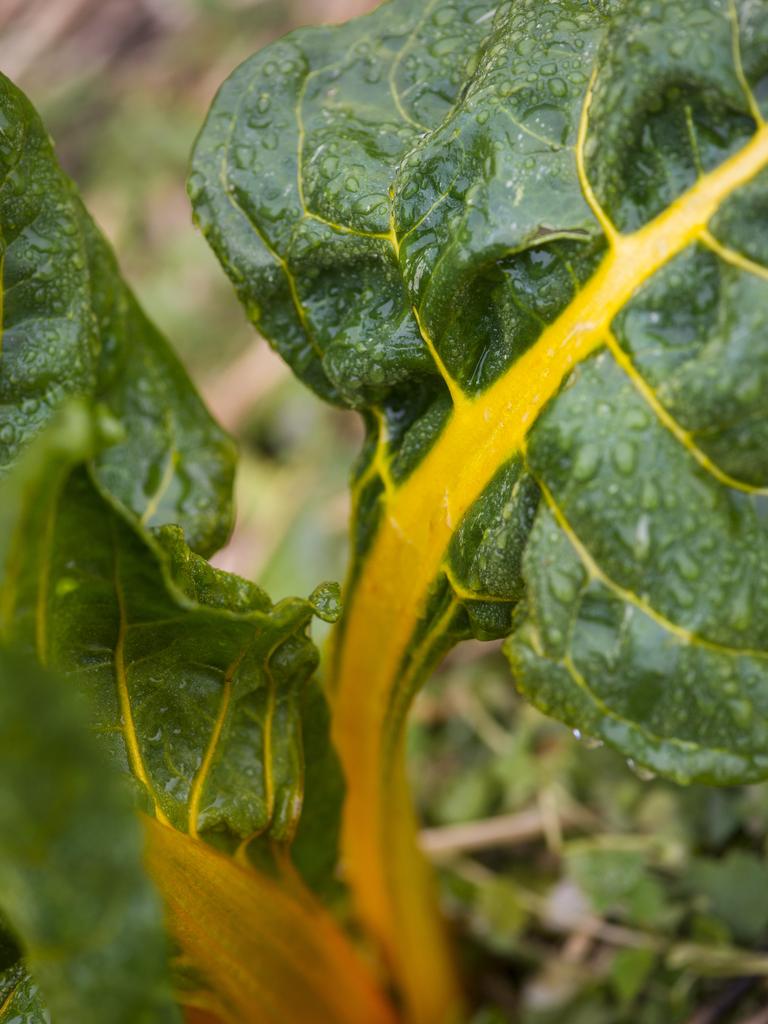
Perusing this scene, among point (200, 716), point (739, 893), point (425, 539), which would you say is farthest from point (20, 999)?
point (739, 893)

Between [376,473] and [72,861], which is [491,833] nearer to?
[376,473]

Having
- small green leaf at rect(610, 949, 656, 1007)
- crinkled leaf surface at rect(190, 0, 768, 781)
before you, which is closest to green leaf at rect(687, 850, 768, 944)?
small green leaf at rect(610, 949, 656, 1007)

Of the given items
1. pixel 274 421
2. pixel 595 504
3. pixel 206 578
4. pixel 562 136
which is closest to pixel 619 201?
pixel 562 136

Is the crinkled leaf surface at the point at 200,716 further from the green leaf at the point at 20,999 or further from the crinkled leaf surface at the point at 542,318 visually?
the crinkled leaf surface at the point at 542,318

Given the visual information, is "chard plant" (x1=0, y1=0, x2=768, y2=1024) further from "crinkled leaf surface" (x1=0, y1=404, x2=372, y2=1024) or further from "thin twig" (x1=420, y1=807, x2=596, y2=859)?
"thin twig" (x1=420, y1=807, x2=596, y2=859)

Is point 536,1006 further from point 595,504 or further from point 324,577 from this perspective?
point 595,504

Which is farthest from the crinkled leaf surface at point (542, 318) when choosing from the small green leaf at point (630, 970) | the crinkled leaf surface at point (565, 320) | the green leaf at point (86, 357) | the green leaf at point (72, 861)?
the small green leaf at point (630, 970)

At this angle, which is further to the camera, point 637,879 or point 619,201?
point 637,879
